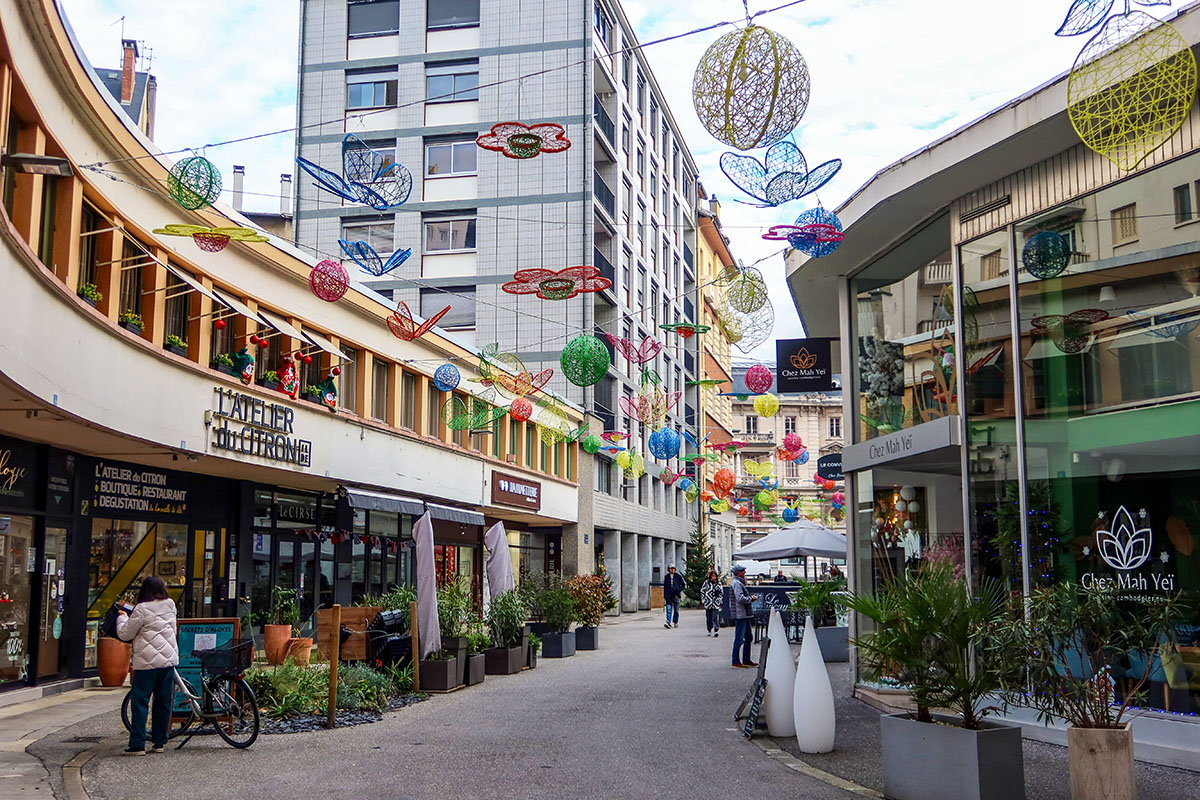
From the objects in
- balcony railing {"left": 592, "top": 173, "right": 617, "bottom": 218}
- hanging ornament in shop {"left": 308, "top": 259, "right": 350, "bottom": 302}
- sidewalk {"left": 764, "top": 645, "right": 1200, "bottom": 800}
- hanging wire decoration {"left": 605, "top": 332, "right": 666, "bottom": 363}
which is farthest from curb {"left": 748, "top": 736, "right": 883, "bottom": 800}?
balcony railing {"left": 592, "top": 173, "right": 617, "bottom": 218}

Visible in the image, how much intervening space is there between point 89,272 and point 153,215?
1.84 metres

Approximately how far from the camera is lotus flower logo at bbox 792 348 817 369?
18.7m

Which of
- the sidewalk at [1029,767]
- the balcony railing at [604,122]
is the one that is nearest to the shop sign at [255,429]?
the sidewalk at [1029,767]

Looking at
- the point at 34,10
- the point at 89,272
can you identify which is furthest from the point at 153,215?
the point at 34,10

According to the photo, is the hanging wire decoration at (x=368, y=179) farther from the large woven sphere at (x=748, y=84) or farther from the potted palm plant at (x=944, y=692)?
the potted palm plant at (x=944, y=692)

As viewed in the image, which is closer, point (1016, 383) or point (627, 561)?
point (1016, 383)

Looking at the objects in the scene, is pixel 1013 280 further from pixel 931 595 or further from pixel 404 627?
pixel 404 627

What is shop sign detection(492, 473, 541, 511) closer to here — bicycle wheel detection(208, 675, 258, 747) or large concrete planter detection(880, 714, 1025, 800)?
bicycle wheel detection(208, 675, 258, 747)

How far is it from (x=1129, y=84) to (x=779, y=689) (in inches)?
247

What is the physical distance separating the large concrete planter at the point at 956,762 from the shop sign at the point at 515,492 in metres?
24.4

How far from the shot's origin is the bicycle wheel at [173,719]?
10580 mm

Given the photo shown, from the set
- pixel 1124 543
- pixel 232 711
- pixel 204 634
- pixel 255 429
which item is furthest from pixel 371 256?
pixel 1124 543

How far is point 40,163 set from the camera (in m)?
11.1

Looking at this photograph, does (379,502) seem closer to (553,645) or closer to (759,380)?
(553,645)
